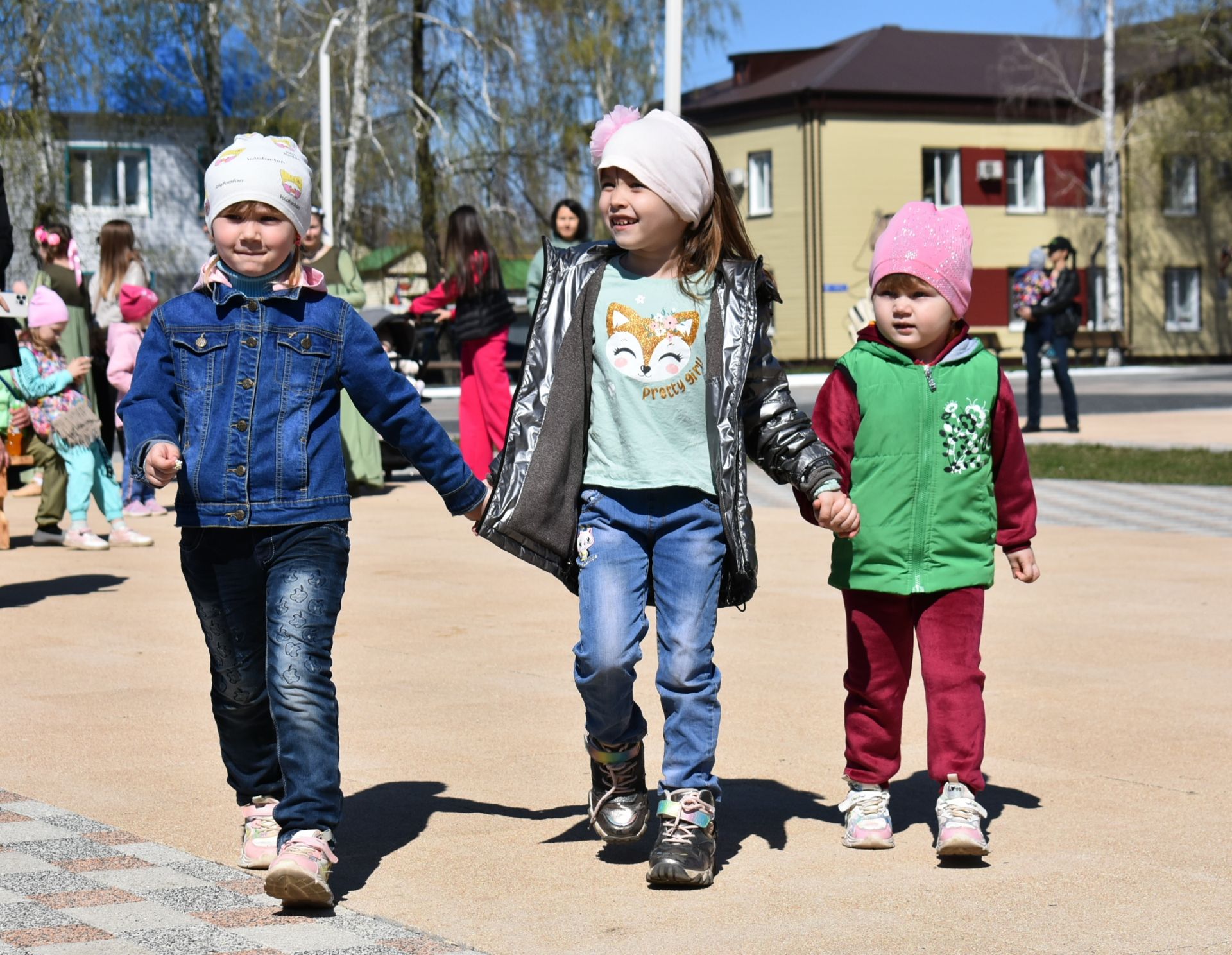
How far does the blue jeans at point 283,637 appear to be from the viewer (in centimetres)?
420

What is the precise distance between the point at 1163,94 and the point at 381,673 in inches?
1969

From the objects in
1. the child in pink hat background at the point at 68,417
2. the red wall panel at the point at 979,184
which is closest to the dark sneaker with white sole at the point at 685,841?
the child in pink hat background at the point at 68,417

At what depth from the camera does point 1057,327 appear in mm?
19844

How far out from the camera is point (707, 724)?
14.5 ft

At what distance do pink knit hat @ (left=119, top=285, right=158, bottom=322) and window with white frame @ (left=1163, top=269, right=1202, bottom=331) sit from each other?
1821 inches

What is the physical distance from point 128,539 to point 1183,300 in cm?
4872

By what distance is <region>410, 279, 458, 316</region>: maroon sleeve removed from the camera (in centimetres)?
1403

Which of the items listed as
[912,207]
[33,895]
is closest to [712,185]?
[912,207]

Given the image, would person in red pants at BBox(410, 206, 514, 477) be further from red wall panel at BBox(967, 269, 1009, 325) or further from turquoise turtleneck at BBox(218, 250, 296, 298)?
red wall panel at BBox(967, 269, 1009, 325)

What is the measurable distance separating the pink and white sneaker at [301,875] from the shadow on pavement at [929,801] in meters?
1.41

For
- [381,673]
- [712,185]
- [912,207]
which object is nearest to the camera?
[712,185]

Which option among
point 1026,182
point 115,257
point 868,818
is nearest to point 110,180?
point 1026,182

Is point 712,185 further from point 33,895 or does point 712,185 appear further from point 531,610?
point 531,610

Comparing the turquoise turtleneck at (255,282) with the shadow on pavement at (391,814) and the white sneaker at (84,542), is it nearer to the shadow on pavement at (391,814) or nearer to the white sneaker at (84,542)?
the shadow on pavement at (391,814)
